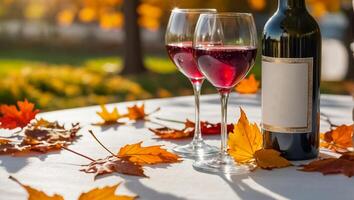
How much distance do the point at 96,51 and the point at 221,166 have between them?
17.3m

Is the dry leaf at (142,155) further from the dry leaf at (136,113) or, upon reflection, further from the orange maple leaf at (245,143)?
the dry leaf at (136,113)

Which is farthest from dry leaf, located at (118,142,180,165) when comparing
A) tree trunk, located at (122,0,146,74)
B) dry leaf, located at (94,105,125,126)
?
tree trunk, located at (122,0,146,74)

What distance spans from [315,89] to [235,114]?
64 centimetres

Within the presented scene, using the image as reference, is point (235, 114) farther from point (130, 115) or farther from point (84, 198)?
point (84, 198)

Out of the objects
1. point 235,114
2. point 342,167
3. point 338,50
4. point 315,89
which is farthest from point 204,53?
point 338,50

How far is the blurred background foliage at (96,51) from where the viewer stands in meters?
6.79

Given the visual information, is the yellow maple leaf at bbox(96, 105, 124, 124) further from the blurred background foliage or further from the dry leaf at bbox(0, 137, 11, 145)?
the blurred background foliage

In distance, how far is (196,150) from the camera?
171 centimetres

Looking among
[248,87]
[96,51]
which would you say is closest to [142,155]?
[248,87]

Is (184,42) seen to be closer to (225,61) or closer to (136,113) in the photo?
(225,61)

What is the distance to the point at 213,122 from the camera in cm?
209

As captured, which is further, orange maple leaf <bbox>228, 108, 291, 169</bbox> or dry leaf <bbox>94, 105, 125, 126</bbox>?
dry leaf <bbox>94, 105, 125, 126</bbox>

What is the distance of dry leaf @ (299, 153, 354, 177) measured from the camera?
1468mm

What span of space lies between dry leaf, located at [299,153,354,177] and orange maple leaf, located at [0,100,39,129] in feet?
2.57
